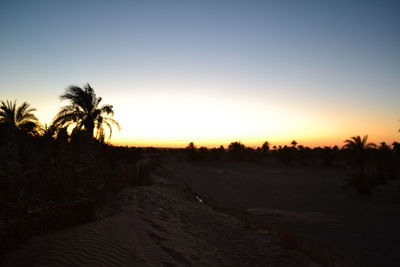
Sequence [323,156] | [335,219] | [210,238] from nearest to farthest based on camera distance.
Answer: [210,238] → [335,219] → [323,156]

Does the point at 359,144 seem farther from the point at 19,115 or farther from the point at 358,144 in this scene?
the point at 19,115

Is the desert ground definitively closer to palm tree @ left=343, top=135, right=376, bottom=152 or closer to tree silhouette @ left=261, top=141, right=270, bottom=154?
palm tree @ left=343, top=135, right=376, bottom=152

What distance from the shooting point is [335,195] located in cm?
2262

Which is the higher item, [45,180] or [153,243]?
[45,180]

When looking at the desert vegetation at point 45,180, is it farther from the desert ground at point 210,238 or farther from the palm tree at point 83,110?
the palm tree at point 83,110

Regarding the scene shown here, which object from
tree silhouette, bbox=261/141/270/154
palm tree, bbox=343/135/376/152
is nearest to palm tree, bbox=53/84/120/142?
palm tree, bbox=343/135/376/152

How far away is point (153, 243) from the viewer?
7.02 meters

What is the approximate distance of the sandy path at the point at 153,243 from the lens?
5180 mm

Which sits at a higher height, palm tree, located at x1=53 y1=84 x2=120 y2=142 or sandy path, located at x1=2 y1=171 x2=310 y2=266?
palm tree, located at x1=53 y1=84 x2=120 y2=142

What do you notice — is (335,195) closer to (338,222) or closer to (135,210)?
(338,222)

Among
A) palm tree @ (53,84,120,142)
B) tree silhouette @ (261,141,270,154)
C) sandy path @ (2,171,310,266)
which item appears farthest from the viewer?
tree silhouette @ (261,141,270,154)

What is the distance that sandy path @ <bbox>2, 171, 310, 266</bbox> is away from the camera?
5180 millimetres

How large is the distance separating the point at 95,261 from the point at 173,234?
358 cm

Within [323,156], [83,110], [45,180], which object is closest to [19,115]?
[83,110]
